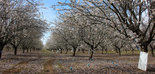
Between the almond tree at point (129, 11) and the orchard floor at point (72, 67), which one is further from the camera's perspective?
the orchard floor at point (72, 67)

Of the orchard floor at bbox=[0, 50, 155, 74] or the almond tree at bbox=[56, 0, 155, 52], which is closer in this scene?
the almond tree at bbox=[56, 0, 155, 52]

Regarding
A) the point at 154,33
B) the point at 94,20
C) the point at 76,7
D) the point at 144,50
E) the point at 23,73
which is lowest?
the point at 23,73

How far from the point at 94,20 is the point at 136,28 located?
2.22 metres

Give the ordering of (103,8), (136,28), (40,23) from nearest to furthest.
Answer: (136,28)
(103,8)
(40,23)

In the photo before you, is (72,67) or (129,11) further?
(72,67)

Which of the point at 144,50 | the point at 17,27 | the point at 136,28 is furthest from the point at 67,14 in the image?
the point at 17,27

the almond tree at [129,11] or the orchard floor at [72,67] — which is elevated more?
the almond tree at [129,11]

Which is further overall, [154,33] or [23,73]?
[23,73]

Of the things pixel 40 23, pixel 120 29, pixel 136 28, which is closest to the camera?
pixel 136 28

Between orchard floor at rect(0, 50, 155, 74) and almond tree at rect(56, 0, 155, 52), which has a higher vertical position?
almond tree at rect(56, 0, 155, 52)

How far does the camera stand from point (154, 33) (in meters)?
7.33

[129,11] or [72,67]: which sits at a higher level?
[129,11]

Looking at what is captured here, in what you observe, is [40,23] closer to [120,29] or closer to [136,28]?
[120,29]

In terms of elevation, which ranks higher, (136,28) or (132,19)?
(132,19)
